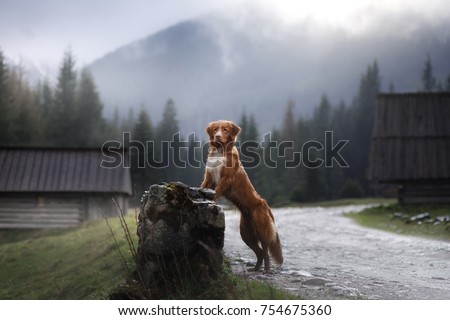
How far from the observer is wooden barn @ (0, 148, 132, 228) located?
66.3 ft

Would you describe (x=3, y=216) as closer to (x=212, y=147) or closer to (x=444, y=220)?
(x=444, y=220)

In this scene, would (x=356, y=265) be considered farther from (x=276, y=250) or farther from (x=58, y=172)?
(x=58, y=172)

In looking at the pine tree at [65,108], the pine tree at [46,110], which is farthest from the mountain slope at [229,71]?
the pine tree at [65,108]

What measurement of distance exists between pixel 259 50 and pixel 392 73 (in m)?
49.8

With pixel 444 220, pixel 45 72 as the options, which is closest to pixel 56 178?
pixel 444 220

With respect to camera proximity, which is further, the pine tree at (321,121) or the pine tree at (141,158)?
the pine tree at (321,121)

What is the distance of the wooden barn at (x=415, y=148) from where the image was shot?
19.6 meters

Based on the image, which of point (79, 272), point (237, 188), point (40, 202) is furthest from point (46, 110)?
point (237, 188)

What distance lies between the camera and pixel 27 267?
1308 centimetres

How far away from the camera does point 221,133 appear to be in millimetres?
5949

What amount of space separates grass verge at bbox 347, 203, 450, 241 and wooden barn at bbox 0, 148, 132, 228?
355 inches

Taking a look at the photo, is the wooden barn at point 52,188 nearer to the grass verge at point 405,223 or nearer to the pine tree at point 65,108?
the grass verge at point 405,223

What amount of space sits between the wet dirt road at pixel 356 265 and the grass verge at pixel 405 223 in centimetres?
81

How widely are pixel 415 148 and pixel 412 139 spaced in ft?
1.54
